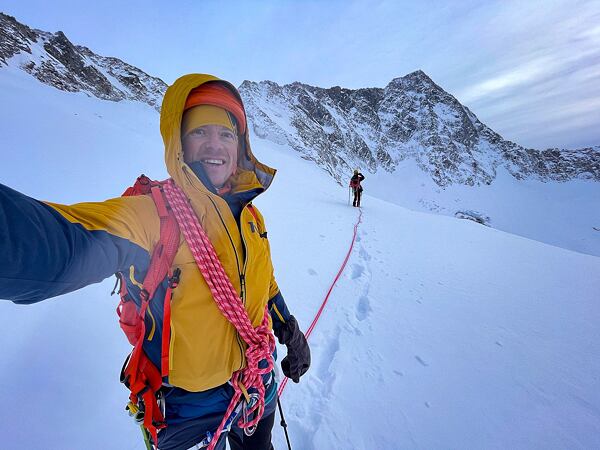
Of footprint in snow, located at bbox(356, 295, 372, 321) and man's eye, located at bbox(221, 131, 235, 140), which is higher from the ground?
man's eye, located at bbox(221, 131, 235, 140)

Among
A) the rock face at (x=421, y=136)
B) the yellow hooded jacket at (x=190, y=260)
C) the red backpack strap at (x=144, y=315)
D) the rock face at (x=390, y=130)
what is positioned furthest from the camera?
the rock face at (x=421, y=136)

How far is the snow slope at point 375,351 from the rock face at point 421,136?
6185 centimetres

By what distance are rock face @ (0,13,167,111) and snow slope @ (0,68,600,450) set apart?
782 inches

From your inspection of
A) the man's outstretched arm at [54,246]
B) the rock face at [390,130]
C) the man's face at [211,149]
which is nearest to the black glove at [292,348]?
the man's face at [211,149]

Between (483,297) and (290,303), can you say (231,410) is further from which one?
(483,297)

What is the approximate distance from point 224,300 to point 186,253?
0.30m

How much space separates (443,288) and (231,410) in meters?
4.69

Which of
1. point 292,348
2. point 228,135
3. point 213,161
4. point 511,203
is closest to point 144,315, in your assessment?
point 213,161

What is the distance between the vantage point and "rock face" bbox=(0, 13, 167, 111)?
1870 cm

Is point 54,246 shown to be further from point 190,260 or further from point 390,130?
point 390,130

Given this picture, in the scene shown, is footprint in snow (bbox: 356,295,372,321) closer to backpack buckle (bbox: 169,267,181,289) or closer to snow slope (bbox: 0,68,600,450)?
snow slope (bbox: 0,68,600,450)

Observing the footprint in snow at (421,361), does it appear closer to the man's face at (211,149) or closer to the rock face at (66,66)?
the man's face at (211,149)

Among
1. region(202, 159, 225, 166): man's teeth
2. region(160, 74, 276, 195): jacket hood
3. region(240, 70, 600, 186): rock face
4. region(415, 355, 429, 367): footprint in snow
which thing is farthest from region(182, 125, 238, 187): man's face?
region(240, 70, 600, 186): rock face

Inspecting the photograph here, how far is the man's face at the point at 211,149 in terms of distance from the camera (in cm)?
157
